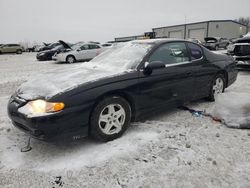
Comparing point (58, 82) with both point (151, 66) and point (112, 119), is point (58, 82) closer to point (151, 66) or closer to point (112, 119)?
point (112, 119)

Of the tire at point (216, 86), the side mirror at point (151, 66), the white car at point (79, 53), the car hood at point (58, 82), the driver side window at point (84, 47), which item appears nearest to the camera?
the car hood at point (58, 82)

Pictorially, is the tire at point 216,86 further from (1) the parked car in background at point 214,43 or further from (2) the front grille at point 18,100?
(1) the parked car in background at point 214,43

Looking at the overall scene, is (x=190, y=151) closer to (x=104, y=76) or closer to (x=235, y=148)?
(x=235, y=148)

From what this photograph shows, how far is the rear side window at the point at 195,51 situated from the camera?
463cm

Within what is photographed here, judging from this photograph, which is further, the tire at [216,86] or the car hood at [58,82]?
the tire at [216,86]

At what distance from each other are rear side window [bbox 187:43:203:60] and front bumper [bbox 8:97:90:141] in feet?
8.27

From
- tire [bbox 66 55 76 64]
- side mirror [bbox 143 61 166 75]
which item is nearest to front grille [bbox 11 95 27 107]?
side mirror [bbox 143 61 166 75]

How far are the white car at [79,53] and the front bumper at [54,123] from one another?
515 inches

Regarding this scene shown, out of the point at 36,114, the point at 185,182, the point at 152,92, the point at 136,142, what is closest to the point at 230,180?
the point at 185,182

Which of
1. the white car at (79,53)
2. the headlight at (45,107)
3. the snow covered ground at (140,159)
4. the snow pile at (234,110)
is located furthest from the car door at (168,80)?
the white car at (79,53)

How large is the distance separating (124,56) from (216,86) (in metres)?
2.33

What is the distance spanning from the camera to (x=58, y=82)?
11.1 feet

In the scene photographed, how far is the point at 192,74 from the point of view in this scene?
4.50 m

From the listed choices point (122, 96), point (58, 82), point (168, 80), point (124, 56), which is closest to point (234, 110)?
point (168, 80)
